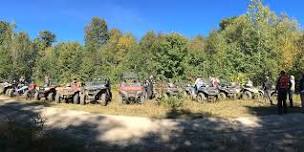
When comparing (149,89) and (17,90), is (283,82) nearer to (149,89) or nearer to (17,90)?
(149,89)

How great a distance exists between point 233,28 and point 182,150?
202ft

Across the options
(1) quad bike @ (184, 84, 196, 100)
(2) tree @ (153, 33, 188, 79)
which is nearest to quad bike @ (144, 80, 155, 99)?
(1) quad bike @ (184, 84, 196, 100)

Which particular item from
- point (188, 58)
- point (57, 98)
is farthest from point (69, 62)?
point (57, 98)

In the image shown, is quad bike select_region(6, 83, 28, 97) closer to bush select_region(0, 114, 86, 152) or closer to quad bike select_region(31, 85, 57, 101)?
quad bike select_region(31, 85, 57, 101)

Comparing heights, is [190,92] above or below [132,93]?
above

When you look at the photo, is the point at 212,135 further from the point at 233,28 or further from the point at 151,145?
the point at 233,28

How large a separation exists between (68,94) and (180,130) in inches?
446

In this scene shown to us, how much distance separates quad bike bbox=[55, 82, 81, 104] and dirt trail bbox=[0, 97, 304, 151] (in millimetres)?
5852

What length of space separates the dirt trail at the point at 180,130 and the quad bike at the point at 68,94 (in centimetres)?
585

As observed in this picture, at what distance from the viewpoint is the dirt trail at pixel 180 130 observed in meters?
12.2

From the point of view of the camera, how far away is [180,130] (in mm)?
14414

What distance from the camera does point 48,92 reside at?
25.5 m

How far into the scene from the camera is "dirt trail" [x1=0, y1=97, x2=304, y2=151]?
40.1 feet

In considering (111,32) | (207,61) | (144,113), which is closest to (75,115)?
(144,113)
